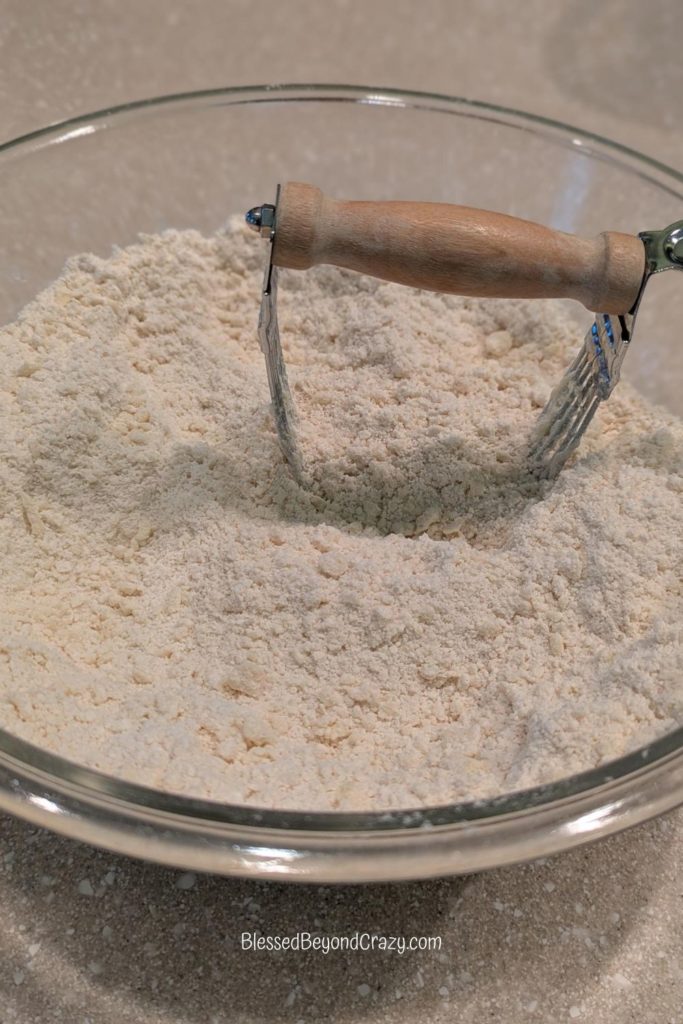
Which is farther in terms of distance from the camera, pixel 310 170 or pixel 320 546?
pixel 310 170

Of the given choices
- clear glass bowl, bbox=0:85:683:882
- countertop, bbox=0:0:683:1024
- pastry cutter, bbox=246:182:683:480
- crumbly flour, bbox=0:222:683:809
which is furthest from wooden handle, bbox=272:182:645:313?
countertop, bbox=0:0:683:1024

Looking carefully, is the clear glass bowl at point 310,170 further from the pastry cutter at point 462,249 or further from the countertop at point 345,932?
the countertop at point 345,932

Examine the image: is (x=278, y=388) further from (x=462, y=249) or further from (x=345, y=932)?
(x=345, y=932)

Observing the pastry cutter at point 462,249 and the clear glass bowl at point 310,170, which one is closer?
the pastry cutter at point 462,249

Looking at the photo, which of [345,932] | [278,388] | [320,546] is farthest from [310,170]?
[345,932]

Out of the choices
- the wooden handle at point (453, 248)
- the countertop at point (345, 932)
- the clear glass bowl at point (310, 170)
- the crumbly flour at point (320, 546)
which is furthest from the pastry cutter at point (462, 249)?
the countertop at point (345, 932)
